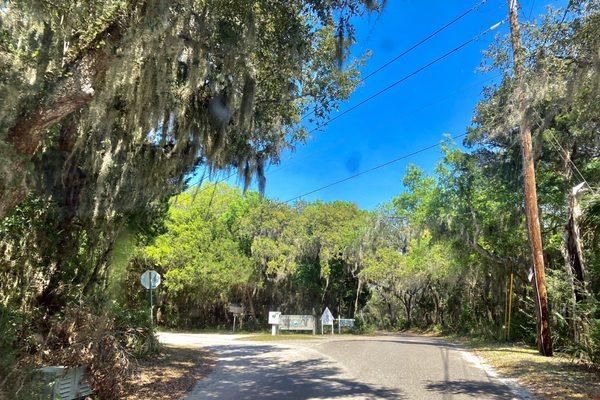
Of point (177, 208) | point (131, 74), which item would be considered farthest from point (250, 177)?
point (177, 208)

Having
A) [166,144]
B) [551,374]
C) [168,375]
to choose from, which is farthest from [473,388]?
[166,144]

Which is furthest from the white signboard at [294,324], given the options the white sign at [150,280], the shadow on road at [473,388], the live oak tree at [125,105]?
the shadow on road at [473,388]

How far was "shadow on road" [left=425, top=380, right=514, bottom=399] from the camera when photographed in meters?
7.62

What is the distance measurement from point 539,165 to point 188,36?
14968mm

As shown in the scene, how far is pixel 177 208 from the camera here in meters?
30.5

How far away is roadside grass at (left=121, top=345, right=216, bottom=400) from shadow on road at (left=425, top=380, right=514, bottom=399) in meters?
4.28

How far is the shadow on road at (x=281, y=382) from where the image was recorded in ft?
25.5

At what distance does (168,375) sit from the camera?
9828 mm

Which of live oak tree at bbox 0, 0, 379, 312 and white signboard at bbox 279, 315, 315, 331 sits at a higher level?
live oak tree at bbox 0, 0, 379, 312

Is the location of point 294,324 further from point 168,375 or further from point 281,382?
point 281,382

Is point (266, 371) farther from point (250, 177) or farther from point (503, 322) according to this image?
point (503, 322)

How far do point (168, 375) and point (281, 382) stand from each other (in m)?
2.41

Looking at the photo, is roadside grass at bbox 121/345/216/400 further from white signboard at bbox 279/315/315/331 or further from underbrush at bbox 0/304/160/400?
white signboard at bbox 279/315/315/331

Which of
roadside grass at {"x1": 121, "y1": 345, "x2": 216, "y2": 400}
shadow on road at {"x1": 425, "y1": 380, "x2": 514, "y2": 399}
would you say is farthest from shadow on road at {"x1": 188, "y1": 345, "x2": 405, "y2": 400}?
shadow on road at {"x1": 425, "y1": 380, "x2": 514, "y2": 399}
